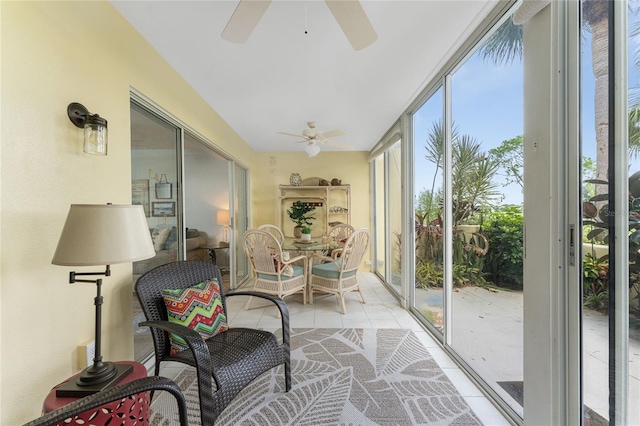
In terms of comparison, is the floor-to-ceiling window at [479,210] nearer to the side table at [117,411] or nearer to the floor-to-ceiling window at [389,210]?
the floor-to-ceiling window at [389,210]

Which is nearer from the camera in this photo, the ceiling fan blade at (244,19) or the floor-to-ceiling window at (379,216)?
the ceiling fan blade at (244,19)

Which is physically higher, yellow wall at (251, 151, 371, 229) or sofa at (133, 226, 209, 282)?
yellow wall at (251, 151, 371, 229)

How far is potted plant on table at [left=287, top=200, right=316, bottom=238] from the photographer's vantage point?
4.71 m

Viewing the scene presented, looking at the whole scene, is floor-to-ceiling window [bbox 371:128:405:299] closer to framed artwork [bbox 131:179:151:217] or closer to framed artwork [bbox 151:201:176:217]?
framed artwork [bbox 151:201:176:217]

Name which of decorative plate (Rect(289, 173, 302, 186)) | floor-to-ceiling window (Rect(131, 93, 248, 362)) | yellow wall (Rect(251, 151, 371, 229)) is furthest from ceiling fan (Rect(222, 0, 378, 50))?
yellow wall (Rect(251, 151, 371, 229))

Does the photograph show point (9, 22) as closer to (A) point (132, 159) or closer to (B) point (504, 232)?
(A) point (132, 159)

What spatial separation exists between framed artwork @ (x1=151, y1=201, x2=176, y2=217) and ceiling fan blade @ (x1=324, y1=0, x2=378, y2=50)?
1882mm

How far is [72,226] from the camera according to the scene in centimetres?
102

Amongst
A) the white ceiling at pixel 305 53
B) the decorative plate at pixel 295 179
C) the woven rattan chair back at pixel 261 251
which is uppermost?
the white ceiling at pixel 305 53

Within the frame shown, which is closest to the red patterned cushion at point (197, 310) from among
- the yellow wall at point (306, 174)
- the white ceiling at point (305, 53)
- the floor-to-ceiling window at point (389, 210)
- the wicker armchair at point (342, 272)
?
the wicker armchair at point (342, 272)

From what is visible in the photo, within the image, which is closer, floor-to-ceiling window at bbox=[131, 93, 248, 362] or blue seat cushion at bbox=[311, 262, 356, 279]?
floor-to-ceiling window at bbox=[131, 93, 248, 362]

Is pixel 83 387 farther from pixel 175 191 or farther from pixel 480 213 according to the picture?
pixel 480 213

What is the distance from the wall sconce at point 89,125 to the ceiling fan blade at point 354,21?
1331mm

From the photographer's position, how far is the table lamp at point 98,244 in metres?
1.01
